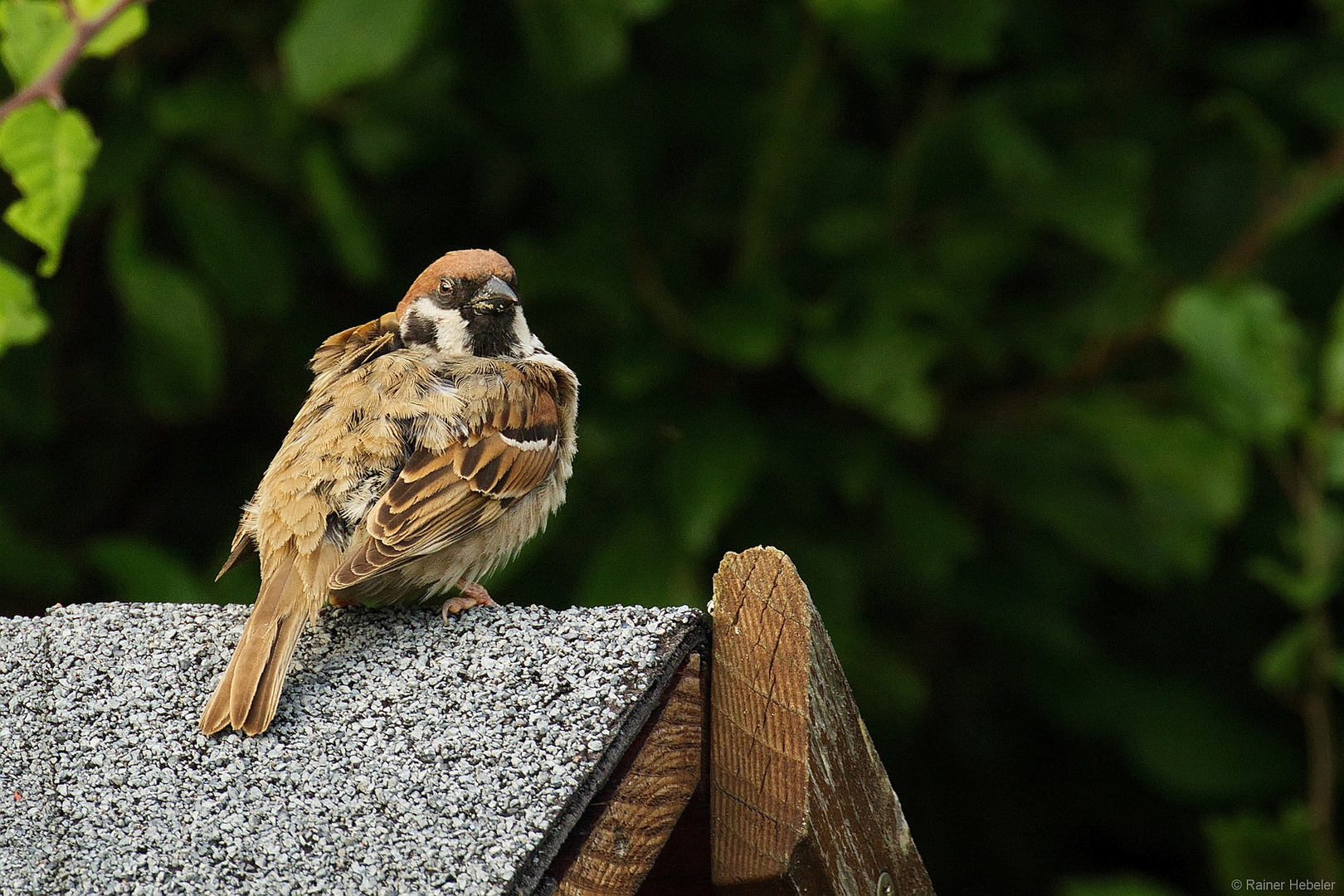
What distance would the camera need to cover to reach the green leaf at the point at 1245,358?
344 centimetres

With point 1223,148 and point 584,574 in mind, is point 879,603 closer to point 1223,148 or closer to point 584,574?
point 584,574

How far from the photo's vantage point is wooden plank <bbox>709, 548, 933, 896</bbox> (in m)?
1.74

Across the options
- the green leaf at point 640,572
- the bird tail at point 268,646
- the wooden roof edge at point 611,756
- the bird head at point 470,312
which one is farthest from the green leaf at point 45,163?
the green leaf at point 640,572

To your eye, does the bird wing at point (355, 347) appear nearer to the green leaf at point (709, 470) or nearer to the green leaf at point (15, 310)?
the green leaf at point (15, 310)

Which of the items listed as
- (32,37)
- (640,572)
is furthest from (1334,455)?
(32,37)

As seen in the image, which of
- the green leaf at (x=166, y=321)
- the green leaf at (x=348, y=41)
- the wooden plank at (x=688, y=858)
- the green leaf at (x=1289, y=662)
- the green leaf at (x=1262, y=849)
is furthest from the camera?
the green leaf at (x=166, y=321)

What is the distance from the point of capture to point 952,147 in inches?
154

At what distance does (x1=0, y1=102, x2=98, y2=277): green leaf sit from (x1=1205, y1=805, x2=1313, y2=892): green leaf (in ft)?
9.30

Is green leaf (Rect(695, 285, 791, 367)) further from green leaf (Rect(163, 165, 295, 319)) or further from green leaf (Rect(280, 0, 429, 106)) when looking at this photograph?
green leaf (Rect(163, 165, 295, 319))

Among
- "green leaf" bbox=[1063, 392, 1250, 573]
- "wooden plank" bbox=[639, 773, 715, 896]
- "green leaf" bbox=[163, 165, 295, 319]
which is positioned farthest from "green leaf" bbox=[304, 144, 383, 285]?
"wooden plank" bbox=[639, 773, 715, 896]

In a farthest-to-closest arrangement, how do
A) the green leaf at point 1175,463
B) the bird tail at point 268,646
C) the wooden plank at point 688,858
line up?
the green leaf at point 1175,463 < the wooden plank at point 688,858 < the bird tail at point 268,646

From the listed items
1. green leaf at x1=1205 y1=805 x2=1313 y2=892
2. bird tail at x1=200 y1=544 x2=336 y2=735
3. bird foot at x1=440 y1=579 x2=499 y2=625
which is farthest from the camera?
green leaf at x1=1205 y1=805 x2=1313 y2=892

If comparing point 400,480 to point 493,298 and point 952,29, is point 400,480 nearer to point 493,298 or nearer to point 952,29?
point 493,298

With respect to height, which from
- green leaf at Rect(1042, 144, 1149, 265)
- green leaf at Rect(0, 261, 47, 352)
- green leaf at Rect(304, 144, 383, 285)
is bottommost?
green leaf at Rect(0, 261, 47, 352)
